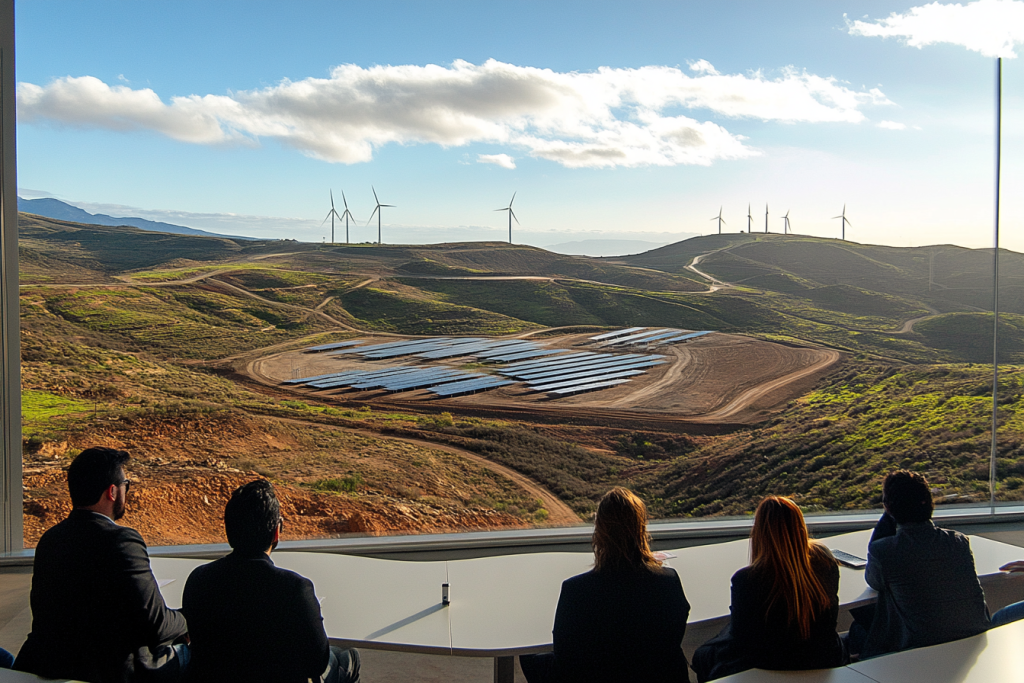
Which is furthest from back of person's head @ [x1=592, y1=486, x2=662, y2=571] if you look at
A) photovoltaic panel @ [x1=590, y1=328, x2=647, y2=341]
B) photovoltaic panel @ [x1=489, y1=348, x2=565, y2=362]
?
photovoltaic panel @ [x1=590, y1=328, x2=647, y2=341]

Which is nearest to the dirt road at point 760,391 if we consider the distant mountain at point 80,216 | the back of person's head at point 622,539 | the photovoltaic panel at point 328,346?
the photovoltaic panel at point 328,346

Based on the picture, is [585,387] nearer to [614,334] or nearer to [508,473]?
[614,334]

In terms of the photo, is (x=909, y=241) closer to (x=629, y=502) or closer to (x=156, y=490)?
(x=629, y=502)

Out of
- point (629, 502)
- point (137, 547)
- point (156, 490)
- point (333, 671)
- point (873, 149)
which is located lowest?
point (156, 490)

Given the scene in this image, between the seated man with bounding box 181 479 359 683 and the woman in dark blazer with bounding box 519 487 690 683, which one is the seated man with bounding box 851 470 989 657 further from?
the seated man with bounding box 181 479 359 683

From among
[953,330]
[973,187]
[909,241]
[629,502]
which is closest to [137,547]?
[629,502]
